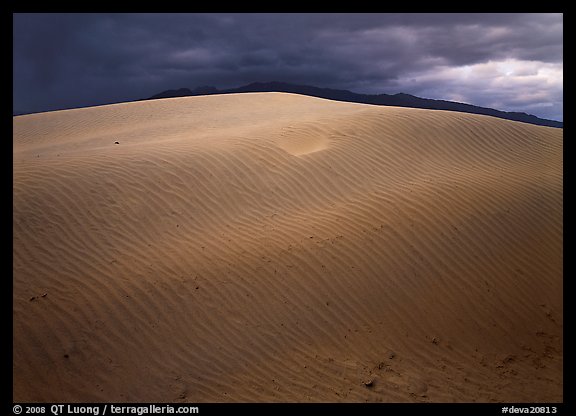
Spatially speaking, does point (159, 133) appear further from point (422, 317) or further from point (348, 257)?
point (422, 317)

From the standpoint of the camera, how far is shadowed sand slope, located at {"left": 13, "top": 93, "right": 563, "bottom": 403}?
4254mm

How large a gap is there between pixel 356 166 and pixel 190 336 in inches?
195

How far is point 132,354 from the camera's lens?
4.34 m

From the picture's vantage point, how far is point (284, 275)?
5426mm

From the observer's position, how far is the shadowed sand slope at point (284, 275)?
14.0 feet
